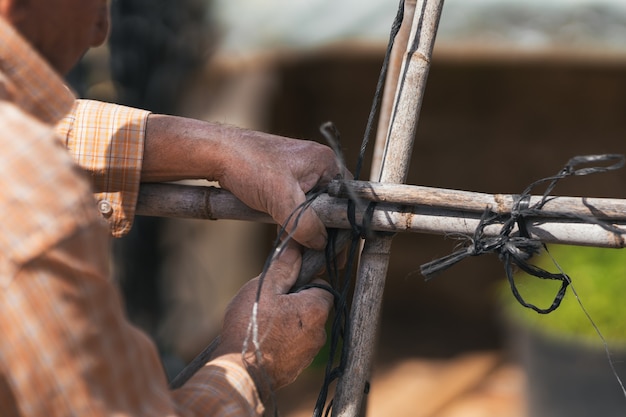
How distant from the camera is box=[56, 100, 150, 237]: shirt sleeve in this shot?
44.6 inches

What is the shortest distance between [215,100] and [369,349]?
9.49ft

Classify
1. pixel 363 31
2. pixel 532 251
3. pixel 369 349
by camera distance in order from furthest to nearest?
pixel 363 31
pixel 369 349
pixel 532 251

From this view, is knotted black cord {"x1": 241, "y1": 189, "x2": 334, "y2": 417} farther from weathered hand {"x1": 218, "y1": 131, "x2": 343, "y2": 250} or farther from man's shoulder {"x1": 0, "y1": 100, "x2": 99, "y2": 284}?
man's shoulder {"x1": 0, "y1": 100, "x2": 99, "y2": 284}

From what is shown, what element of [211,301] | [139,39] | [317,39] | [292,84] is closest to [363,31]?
[317,39]

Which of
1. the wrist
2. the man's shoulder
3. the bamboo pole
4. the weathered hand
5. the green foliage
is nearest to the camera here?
the man's shoulder

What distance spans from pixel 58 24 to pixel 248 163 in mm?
377

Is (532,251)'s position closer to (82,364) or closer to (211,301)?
(82,364)

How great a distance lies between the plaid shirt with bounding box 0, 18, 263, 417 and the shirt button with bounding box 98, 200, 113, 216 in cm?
38

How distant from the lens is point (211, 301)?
409cm

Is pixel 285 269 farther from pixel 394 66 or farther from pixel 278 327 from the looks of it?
pixel 394 66

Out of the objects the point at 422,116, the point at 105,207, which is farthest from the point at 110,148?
the point at 422,116

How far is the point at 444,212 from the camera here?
1.00m

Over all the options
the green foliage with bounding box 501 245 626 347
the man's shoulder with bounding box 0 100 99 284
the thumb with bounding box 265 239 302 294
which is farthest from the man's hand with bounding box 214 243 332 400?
the green foliage with bounding box 501 245 626 347

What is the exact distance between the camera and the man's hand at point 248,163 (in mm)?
1044
